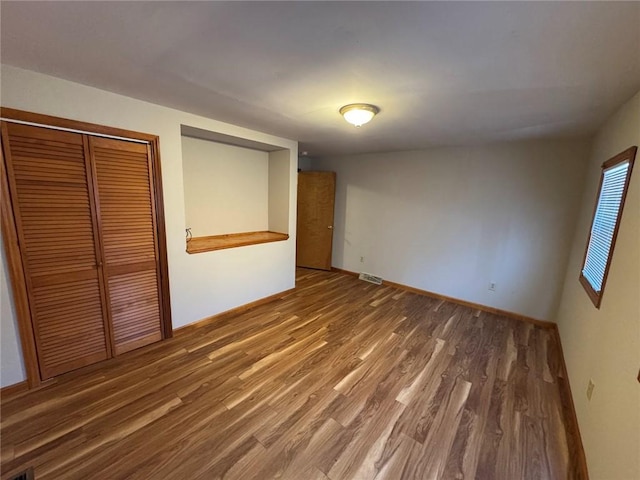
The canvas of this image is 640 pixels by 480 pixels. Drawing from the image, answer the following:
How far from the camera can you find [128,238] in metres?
2.28

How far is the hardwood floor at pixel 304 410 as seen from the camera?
4.82ft

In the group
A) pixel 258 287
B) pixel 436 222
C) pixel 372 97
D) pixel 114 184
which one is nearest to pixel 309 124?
pixel 372 97

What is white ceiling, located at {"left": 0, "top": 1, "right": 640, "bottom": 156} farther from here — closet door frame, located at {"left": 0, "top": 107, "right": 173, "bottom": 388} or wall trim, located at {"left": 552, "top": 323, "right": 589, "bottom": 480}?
Answer: wall trim, located at {"left": 552, "top": 323, "right": 589, "bottom": 480}

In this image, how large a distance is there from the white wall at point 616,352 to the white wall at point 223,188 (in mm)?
3686

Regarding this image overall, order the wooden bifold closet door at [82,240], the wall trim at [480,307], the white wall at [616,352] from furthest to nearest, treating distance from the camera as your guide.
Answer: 1. the wall trim at [480,307]
2. the wooden bifold closet door at [82,240]
3. the white wall at [616,352]

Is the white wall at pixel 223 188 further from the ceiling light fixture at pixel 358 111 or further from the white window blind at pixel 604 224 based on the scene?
the white window blind at pixel 604 224

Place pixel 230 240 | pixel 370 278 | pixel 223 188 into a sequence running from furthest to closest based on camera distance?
pixel 370 278
pixel 223 188
pixel 230 240

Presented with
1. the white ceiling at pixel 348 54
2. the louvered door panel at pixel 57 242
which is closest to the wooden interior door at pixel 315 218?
the white ceiling at pixel 348 54

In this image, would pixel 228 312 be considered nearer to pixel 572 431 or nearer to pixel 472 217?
pixel 572 431

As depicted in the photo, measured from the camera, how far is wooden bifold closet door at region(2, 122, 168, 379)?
1815 mm

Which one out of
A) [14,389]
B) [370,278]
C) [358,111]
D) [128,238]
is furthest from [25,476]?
[370,278]

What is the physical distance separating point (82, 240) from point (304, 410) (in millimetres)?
Answer: 2141

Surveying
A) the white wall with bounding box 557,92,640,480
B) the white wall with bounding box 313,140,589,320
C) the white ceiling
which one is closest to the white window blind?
the white wall with bounding box 557,92,640,480

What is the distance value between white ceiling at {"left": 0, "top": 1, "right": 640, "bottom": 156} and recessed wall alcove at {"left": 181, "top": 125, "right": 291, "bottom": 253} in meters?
0.97
